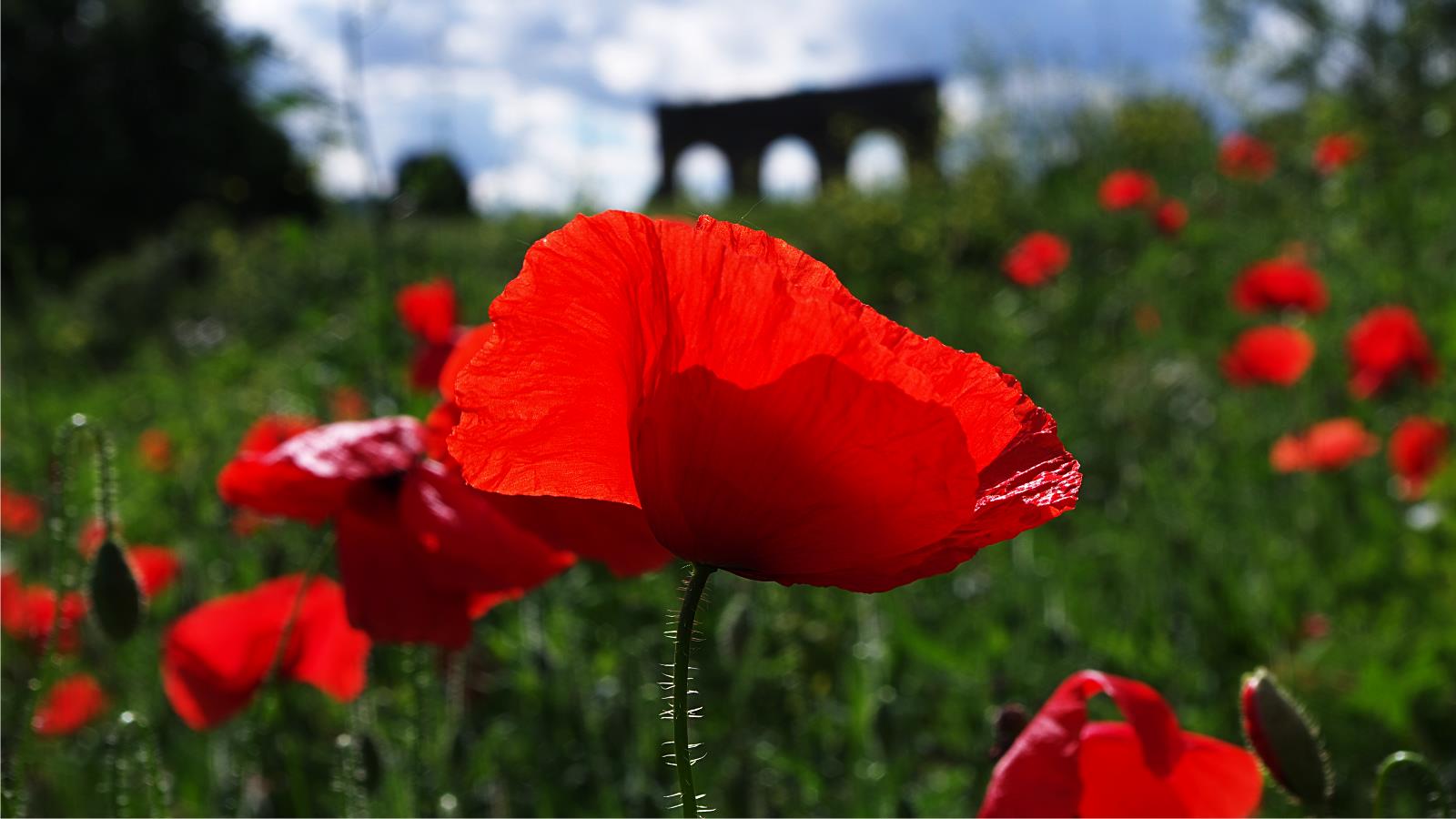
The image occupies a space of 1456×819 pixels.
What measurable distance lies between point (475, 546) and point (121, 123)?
22.1 metres

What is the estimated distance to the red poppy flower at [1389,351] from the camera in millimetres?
2951

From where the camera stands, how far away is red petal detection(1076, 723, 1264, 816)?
2.35 ft

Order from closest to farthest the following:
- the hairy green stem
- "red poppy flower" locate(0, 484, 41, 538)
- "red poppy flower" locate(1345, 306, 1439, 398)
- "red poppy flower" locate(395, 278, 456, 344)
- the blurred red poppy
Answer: the hairy green stem
the blurred red poppy
"red poppy flower" locate(395, 278, 456, 344)
"red poppy flower" locate(0, 484, 41, 538)
"red poppy flower" locate(1345, 306, 1439, 398)

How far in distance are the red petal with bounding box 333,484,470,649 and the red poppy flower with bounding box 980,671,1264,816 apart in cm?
40

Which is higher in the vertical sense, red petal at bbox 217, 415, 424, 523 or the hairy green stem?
red petal at bbox 217, 415, 424, 523

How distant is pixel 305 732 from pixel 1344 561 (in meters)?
2.12

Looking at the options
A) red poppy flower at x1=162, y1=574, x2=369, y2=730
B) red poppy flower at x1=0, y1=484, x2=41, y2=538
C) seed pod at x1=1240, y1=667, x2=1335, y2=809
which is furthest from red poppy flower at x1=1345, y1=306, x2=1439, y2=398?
red poppy flower at x1=0, y1=484, x2=41, y2=538

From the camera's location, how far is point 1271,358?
3.14 m

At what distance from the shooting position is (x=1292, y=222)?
22.5ft

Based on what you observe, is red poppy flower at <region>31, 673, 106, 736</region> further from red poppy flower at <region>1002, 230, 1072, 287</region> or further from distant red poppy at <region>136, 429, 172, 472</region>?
red poppy flower at <region>1002, 230, 1072, 287</region>

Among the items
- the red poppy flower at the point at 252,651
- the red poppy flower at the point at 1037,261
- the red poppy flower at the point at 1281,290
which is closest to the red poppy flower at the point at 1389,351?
the red poppy flower at the point at 1281,290

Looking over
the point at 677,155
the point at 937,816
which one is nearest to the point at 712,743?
the point at 937,816

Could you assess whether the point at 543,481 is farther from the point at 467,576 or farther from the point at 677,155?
the point at 677,155

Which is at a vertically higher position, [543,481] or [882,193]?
[882,193]
